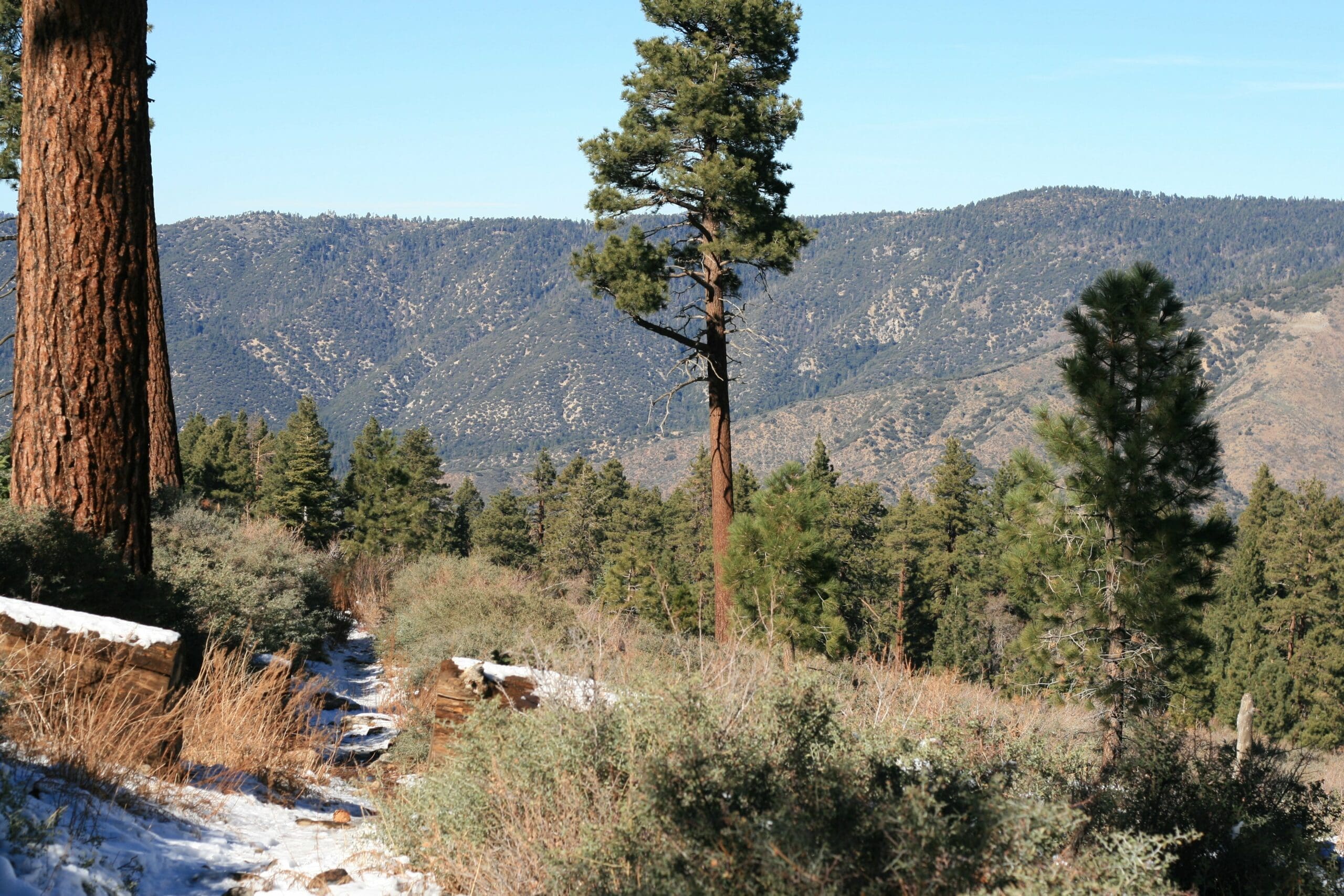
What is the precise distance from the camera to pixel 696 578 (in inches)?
1736

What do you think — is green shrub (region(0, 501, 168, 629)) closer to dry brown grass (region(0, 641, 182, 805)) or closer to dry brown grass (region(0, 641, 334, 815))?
dry brown grass (region(0, 641, 334, 815))

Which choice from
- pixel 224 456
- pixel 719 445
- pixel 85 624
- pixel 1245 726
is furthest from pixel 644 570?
pixel 85 624

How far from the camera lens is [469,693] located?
5.93m

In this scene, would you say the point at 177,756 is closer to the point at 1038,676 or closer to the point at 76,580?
the point at 76,580

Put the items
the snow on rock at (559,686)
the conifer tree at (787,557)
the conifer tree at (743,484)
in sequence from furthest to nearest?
1. the conifer tree at (743,484)
2. the conifer tree at (787,557)
3. the snow on rock at (559,686)

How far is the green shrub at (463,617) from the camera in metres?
8.51

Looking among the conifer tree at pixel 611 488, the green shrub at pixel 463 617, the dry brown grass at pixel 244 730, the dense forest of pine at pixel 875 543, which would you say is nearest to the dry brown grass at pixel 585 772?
the dry brown grass at pixel 244 730

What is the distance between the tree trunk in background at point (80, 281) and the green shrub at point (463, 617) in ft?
8.89

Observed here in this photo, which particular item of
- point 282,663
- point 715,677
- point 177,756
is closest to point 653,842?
point 715,677

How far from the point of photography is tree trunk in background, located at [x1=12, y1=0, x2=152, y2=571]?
19.1 ft

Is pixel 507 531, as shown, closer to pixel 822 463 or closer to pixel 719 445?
pixel 822 463

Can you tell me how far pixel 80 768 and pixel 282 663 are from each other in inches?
91.5

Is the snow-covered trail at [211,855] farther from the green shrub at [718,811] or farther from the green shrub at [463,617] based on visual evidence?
the green shrub at [463,617]

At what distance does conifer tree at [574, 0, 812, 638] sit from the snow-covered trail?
10.5m
